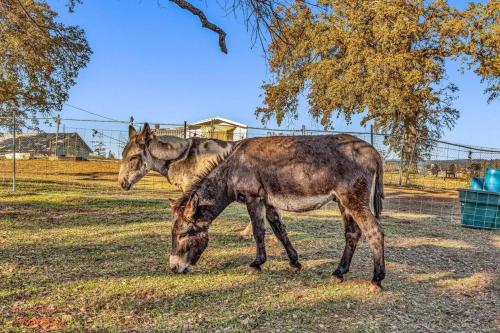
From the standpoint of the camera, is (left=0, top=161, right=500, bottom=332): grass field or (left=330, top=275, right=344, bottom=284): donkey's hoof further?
(left=330, top=275, right=344, bottom=284): donkey's hoof

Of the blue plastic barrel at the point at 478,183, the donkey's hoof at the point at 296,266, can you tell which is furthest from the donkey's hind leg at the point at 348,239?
the blue plastic barrel at the point at 478,183

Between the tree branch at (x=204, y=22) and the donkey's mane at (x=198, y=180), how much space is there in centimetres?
492

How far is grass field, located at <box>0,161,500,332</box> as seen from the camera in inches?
178

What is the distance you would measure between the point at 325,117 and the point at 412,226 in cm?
2191

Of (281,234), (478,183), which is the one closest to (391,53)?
(478,183)

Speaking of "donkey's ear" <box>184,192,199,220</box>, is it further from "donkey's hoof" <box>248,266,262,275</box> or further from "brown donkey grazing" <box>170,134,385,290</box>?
"donkey's hoof" <box>248,266,262,275</box>

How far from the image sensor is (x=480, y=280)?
663 cm

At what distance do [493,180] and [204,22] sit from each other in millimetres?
9749

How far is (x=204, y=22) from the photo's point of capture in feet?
34.6

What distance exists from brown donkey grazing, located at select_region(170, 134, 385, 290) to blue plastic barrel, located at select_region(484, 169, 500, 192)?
9.45 meters

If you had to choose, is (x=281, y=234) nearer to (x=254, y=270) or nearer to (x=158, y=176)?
(x=254, y=270)

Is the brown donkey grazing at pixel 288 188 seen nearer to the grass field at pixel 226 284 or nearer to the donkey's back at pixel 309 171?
the donkey's back at pixel 309 171

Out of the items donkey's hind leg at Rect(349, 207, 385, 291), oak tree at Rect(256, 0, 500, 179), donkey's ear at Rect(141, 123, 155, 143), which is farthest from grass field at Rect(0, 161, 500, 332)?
oak tree at Rect(256, 0, 500, 179)

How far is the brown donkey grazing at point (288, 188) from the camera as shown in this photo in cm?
559
